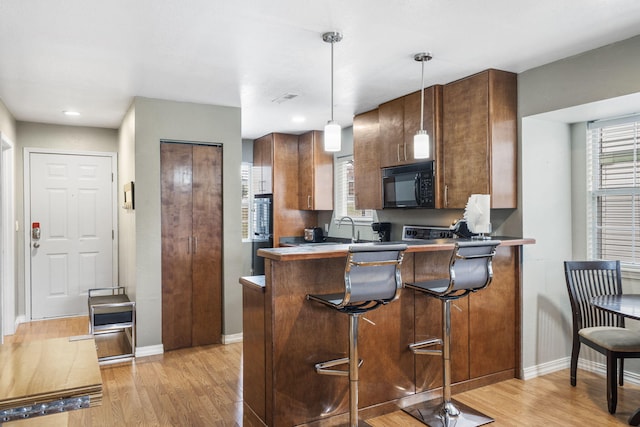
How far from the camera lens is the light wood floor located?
2.80 metres

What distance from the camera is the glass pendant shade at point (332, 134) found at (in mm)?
2719

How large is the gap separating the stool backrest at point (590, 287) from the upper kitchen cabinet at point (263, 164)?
3992 mm

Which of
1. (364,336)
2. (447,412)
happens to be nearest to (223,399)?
(364,336)

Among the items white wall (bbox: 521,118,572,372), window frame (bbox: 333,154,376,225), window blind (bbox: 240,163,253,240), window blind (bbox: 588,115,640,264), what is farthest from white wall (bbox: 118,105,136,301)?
window blind (bbox: 588,115,640,264)

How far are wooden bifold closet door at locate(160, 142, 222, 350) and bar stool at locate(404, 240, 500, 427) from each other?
2305 millimetres

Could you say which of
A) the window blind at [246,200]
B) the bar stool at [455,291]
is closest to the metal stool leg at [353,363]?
the bar stool at [455,291]

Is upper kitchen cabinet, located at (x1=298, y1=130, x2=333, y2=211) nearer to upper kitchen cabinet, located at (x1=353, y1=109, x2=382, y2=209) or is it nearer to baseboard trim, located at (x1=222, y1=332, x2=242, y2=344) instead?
upper kitchen cabinet, located at (x1=353, y1=109, x2=382, y2=209)

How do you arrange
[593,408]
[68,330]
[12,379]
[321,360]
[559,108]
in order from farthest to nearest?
[68,330], [559,108], [593,408], [321,360], [12,379]

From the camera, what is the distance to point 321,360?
2.65 metres

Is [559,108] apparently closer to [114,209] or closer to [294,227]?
[294,227]

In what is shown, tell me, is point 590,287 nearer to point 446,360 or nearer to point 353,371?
point 446,360

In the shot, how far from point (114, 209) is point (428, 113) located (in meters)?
4.19

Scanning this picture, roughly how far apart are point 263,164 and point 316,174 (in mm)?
936

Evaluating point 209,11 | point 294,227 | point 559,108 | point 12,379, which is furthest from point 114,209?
point 559,108
